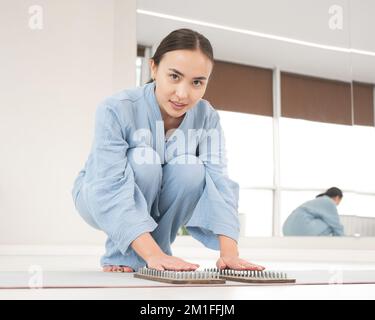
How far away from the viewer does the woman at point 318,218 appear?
419 centimetres

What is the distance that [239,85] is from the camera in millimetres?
4703

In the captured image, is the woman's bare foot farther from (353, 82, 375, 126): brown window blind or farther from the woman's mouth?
(353, 82, 375, 126): brown window blind

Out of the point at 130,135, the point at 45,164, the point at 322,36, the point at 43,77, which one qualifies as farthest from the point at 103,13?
the point at 130,135

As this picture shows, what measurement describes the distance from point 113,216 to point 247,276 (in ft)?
1.23

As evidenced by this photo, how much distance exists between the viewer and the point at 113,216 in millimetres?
1622

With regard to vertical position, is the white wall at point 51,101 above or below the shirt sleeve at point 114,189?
above

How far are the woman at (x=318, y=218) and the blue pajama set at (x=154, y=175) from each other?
243cm

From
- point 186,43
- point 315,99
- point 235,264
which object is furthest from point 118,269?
point 315,99

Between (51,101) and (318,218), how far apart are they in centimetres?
206

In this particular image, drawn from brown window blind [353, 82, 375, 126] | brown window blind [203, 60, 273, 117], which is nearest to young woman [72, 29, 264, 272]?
brown window blind [353, 82, 375, 126]

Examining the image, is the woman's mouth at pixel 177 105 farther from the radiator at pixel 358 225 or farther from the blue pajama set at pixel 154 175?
the radiator at pixel 358 225

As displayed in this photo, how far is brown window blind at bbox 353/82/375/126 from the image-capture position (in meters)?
4.19

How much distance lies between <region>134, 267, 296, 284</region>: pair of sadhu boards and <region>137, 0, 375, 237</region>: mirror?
2821 mm

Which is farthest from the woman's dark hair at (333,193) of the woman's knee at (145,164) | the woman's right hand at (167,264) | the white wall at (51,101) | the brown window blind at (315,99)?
the woman's right hand at (167,264)
